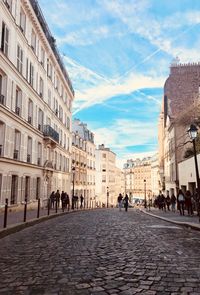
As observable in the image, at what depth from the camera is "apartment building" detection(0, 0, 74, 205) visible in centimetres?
1862

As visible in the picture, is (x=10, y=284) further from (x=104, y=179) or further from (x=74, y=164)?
(x=104, y=179)

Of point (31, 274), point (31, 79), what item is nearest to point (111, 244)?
point (31, 274)

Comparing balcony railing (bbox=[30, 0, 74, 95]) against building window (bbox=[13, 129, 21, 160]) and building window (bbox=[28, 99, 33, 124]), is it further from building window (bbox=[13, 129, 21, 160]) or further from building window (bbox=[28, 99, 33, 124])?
building window (bbox=[13, 129, 21, 160])

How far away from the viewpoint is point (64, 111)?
3906cm

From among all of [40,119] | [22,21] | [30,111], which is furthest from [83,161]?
[22,21]

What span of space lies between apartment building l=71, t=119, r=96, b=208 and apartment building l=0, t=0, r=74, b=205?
14.2m

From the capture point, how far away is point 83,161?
55.1 metres

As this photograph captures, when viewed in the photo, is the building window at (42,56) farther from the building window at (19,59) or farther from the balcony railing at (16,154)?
the balcony railing at (16,154)

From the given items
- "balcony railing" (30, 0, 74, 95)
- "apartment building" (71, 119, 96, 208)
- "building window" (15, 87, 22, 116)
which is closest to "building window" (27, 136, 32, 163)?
"building window" (15, 87, 22, 116)

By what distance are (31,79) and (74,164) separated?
25293 mm

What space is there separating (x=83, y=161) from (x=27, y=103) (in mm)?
32786

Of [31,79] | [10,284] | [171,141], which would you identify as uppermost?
[31,79]

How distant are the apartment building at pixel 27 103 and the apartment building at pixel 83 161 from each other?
14185mm

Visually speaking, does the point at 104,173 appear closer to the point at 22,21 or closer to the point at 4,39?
the point at 22,21
